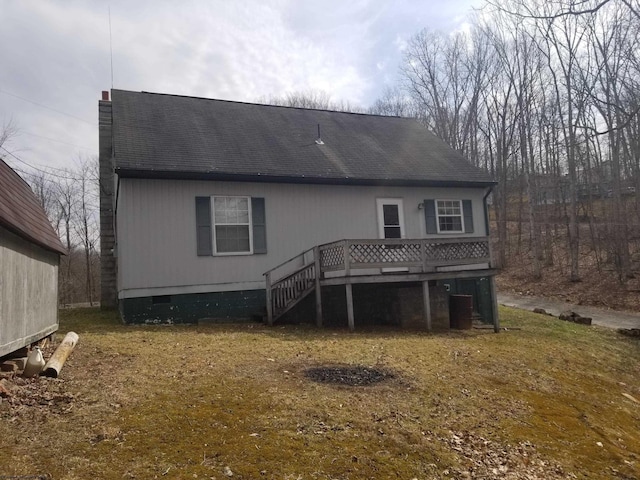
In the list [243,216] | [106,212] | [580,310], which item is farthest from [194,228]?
[580,310]

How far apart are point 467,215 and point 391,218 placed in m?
2.63

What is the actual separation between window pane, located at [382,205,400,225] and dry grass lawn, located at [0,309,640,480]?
579 centimetres

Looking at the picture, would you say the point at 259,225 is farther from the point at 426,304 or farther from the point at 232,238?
the point at 426,304

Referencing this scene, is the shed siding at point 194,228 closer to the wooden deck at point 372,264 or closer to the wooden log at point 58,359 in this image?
the wooden deck at point 372,264

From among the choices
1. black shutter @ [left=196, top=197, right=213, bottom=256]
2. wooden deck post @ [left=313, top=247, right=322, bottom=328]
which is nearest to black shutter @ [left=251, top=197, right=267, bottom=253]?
black shutter @ [left=196, top=197, right=213, bottom=256]

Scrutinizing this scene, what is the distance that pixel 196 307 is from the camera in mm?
11125

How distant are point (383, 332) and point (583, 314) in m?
10.0

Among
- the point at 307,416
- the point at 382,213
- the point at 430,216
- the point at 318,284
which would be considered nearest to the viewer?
the point at 307,416

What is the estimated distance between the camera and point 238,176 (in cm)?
1146

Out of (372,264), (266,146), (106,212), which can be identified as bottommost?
(372,264)

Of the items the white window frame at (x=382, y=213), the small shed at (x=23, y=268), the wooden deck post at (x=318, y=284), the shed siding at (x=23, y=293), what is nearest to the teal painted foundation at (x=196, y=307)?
the wooden deck post at (x=318, y=284)

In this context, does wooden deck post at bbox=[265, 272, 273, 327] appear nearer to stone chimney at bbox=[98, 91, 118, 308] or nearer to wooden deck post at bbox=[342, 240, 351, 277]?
wooden deck post at bbox=[342, 240, 351, 277]

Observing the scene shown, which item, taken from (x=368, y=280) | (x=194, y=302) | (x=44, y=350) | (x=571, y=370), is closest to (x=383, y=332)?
(x=368, y=280)

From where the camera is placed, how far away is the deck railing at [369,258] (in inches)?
412
